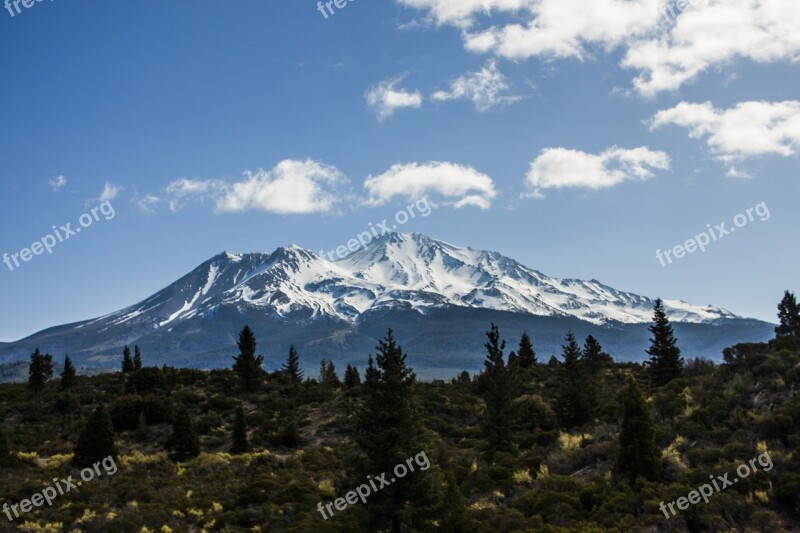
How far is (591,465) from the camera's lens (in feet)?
85.1

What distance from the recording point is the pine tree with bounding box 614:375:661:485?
22359 mm

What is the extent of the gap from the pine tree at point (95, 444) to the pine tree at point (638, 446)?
27.2m

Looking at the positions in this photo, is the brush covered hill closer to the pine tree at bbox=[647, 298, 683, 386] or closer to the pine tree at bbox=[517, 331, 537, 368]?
the pine tree at bbox=[647, 298, 683, 386]

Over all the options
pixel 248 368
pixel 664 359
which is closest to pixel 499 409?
pixel 664 359

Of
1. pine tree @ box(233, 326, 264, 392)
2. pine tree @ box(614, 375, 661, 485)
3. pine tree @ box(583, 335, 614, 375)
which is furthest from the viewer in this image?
pine tree @ box(233, 326, 264, 392)

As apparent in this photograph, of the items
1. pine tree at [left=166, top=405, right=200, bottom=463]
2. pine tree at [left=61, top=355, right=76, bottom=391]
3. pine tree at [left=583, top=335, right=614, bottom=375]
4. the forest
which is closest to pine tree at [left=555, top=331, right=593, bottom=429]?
the forest

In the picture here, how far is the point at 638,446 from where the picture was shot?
22750 millimetres

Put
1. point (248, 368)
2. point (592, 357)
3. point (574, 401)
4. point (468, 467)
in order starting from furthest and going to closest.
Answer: point (248, 368) < point (592, 357) < point (574, 401) < point (468, 467)

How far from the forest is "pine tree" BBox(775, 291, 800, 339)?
52cm

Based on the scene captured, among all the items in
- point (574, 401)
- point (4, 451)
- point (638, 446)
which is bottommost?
point (638, 446)

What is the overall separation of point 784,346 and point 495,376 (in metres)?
18.8

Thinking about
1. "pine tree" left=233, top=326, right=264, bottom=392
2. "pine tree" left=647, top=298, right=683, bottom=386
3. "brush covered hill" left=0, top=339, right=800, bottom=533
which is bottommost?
"brush covered hill" left=0, top=339, right=800, bottom=533

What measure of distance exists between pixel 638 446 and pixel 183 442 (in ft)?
85.0

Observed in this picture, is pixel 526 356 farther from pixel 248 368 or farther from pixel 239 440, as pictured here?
pixel 239 440
